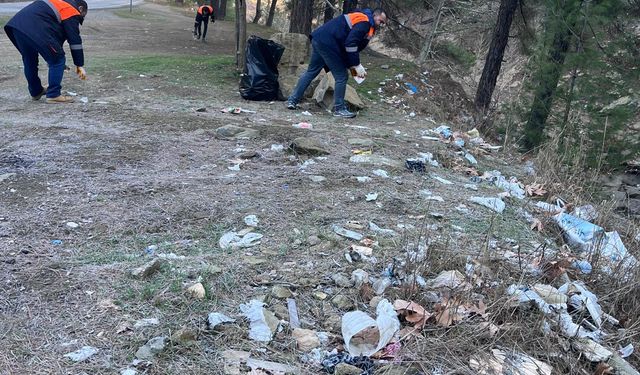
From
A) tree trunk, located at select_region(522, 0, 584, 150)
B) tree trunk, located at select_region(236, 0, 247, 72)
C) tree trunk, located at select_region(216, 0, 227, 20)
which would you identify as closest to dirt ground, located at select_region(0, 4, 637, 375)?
tree trunk, located at select_region(236, 0, 247, 72)

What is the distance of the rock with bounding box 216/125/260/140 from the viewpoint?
18.4 ft

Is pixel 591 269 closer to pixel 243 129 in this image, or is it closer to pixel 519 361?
pixel 519 361

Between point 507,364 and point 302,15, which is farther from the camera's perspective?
point 302,15

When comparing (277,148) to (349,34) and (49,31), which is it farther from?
(49,31)

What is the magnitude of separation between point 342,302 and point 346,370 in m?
0.50

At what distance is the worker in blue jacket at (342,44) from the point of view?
6762 millimetres

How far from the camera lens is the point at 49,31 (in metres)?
6.35

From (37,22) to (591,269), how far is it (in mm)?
6356

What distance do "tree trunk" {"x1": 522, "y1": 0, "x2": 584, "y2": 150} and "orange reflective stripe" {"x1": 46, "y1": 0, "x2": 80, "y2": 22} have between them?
7.43 meters

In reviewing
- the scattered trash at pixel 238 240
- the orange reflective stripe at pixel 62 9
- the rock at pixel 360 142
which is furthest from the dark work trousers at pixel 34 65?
the scattered trash at pixel 238 240

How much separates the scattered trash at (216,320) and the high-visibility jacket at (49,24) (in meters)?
5.33

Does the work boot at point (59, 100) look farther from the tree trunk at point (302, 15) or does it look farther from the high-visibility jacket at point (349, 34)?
the tree trunk at point (302, 15)

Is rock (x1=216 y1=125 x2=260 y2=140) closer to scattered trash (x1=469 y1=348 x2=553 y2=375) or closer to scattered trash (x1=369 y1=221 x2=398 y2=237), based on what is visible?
scattered trash (x1=369 y1=221 x2=398 y2=237)

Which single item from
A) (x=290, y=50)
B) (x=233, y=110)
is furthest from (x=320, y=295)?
(x=290, y=50)
